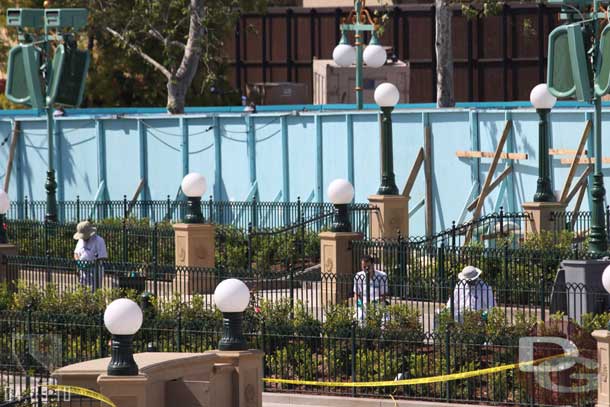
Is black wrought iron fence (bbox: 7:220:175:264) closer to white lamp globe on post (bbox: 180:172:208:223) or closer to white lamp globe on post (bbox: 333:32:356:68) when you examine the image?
white lamp globe on post (bbox: 180:172:208:223)

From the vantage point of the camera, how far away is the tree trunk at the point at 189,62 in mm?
36094

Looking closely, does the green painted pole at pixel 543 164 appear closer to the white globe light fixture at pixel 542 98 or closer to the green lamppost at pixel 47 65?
the white globe light fixture at pixel 542 98

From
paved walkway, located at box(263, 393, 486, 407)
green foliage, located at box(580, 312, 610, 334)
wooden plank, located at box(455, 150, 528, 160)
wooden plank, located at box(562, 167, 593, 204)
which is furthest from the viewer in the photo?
wooden plank, located at box(455, 150, 528, 160)

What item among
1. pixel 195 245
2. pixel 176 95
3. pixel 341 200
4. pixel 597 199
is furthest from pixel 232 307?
pixel 176 95

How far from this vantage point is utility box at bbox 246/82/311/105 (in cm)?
4122

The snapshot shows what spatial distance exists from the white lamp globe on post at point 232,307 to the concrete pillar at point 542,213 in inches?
431

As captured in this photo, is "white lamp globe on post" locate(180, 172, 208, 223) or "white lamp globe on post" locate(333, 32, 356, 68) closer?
"white lamp globe on post" locate(180, 172, 208, 223)

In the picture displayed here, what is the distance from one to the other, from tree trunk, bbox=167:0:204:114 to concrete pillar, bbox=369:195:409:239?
36.4ft

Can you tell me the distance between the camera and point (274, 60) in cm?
4497

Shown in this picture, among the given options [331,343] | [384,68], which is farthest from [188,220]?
[384,68]

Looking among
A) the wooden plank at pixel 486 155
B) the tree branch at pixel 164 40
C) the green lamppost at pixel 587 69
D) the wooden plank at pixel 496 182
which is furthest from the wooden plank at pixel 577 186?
the tree branch at pixel 164 40

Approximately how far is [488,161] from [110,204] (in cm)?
753

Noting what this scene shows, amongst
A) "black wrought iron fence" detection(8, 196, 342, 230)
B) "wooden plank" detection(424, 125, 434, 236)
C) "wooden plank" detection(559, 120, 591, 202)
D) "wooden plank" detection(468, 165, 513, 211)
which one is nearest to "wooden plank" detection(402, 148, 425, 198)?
"wooden plank" detection(424, 125, 434, 236)

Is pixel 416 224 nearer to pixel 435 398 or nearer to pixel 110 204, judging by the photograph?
pixel 110 204
